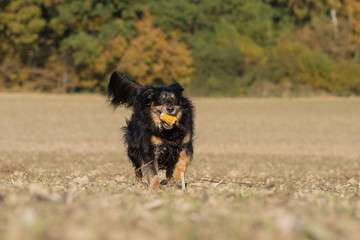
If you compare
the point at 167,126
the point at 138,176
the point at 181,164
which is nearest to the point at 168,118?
the point at 167,126

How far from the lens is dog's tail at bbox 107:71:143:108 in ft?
35.3

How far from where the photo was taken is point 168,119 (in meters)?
9.09

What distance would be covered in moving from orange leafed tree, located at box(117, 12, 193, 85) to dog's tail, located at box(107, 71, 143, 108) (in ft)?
152

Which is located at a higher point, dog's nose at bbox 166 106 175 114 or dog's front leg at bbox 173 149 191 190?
dog's nose at bbox 166 106 175 114

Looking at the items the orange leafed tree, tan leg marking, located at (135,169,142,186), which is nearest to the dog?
tan leg marking, located at (135,169,142,186)

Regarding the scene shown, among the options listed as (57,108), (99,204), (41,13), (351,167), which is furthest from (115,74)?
(41,13)

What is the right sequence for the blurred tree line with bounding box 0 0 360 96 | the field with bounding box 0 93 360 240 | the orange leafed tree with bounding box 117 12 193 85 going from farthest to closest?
the blurred tree line with bounding box 0 0 360 96 < the orange leafed tree with bounding box 117 12 193 85 < the field with bounding box 0 93 360 240

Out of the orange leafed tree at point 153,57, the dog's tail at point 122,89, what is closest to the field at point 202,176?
the dog's tail at point 122,89

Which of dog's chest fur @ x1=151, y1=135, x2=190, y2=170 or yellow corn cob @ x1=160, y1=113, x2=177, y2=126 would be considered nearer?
yellow corn cob @ x1=160, y1=113, x2=177, y2=126

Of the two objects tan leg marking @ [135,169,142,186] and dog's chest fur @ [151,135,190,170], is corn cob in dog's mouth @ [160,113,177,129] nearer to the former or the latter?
dog's chest fur @ [151,135,190,170]

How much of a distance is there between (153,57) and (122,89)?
159ft

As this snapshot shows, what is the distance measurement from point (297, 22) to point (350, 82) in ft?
52.5

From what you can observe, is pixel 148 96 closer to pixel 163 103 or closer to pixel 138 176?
pixel 163 103

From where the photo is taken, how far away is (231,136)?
2825 centimetres
